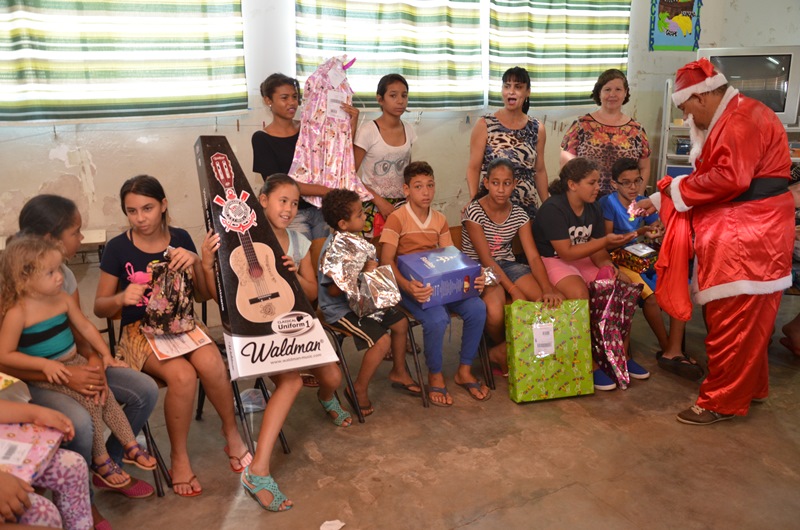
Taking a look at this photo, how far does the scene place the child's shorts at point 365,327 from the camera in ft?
10.5

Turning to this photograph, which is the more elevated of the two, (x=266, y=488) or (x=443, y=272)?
(x=443, y=272)

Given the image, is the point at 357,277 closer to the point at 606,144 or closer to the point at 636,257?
the point at 636,257

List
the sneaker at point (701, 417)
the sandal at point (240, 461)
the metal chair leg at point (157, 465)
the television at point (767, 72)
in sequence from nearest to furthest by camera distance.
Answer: the metal chair leg at point (157, 465), the sandal at point (240, 461), the sneaker at point (701, 417), the television at point (767, 72)

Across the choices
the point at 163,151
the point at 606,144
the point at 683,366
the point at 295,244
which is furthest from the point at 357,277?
the point at 606,144

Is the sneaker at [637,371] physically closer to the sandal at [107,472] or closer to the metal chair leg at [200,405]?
the metal chair leg at [200,405]

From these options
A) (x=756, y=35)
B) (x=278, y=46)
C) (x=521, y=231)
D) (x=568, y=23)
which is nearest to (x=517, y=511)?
(x=521, y=231)

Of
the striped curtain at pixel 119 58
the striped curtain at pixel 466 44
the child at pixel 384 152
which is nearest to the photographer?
the striped curtain at pixel 119 58

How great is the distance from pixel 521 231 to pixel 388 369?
44.2 inches

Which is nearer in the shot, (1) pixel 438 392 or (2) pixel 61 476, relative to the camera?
(2) pixel 61 476

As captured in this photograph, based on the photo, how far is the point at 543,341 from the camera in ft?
11.3

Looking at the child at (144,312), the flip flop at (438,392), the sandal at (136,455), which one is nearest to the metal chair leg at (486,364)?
the flip flop at (438,392)

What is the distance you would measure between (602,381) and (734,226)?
3.53 feet

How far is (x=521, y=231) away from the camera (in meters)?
3.81

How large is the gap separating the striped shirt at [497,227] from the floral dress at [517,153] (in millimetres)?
315
